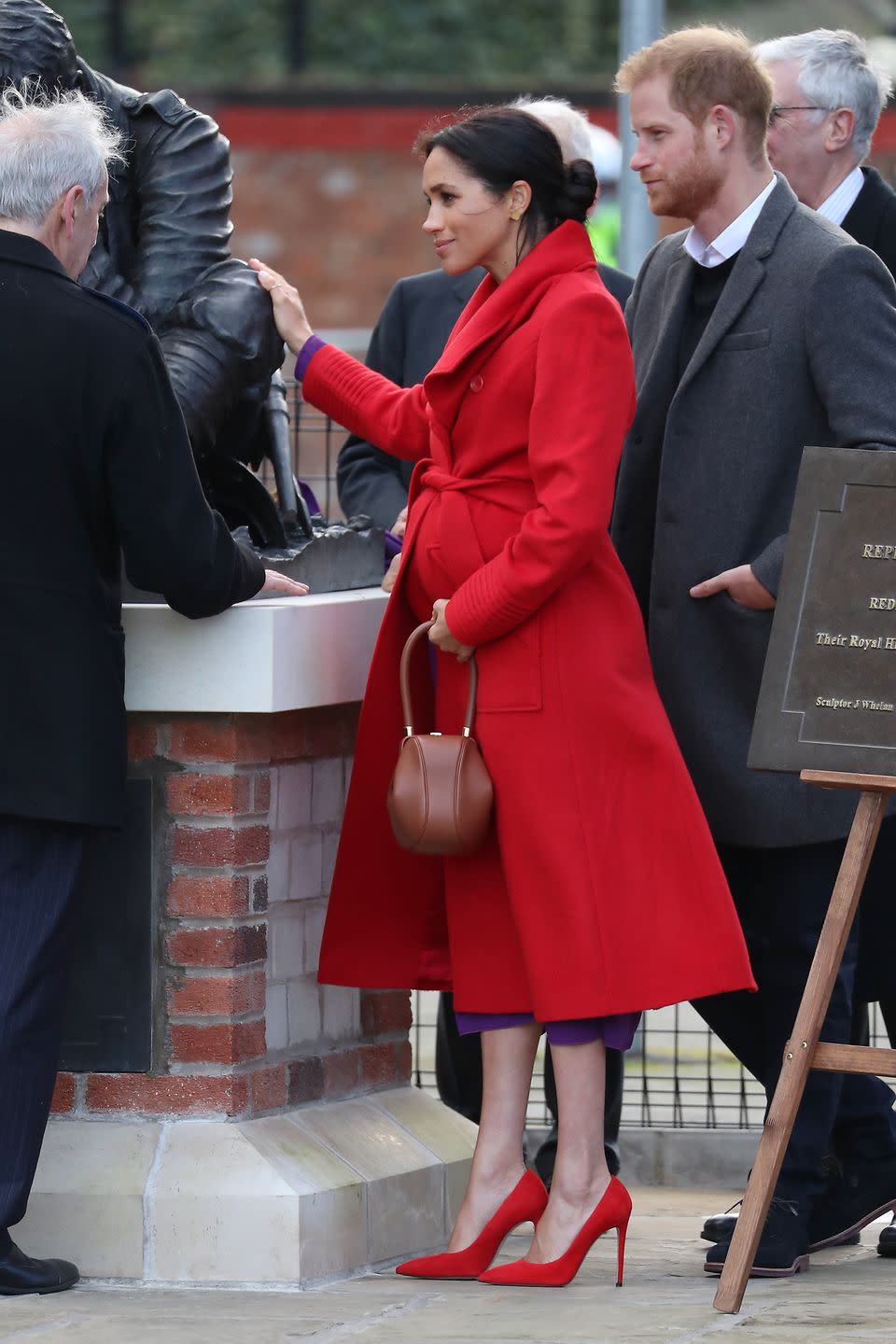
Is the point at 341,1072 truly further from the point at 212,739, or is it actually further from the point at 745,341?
the point at 745,341

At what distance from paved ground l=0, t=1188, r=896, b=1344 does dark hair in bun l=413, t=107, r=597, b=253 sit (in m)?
1.65

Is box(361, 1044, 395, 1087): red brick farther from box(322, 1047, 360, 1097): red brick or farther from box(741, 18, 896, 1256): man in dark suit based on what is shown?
box(741, 18, 896, 1256): man in dark suit

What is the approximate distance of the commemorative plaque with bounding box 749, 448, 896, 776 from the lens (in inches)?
143

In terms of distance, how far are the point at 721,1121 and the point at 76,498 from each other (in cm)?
298

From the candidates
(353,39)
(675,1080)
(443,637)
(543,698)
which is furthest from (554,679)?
(353,39)

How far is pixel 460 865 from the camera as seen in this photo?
3.87m

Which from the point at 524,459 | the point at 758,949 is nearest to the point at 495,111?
the point at 524,459

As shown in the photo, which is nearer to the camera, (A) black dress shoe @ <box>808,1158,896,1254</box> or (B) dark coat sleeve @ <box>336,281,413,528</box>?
(A) black dress shoe @ <box>808,1158,896,1254</box>

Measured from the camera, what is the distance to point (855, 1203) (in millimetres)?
4352

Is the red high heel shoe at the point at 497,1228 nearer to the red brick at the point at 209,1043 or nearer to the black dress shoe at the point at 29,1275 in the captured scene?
the red brick at the point at 209,1043

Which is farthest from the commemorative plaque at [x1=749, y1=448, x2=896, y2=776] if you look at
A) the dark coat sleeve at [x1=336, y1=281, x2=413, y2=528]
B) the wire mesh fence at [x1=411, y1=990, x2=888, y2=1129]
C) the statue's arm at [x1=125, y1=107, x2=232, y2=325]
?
the wire mesh fence at [x1=411, y1=990, x2=888, y2=1129]

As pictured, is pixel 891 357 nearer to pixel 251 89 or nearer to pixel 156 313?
pixel 156 313

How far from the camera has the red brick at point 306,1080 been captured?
4133 millimetres

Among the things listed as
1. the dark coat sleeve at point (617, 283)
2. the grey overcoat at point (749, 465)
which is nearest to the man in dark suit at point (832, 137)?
the dark coat sleeve at point (617, 283)
